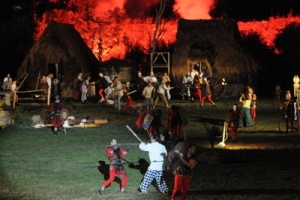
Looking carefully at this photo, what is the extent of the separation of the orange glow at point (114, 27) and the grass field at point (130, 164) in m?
30.5

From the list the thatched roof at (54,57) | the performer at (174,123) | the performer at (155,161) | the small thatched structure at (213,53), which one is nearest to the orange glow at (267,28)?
the small thatched structure at (213,53)

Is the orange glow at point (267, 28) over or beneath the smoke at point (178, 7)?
beneath

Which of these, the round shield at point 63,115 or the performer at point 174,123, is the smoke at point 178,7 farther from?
the performer at point 174,123

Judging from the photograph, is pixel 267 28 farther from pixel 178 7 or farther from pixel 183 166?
pixel 183 166

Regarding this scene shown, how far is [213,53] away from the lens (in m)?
48.8

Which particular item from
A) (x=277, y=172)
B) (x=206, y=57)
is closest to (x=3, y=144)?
(x=277, y=172)

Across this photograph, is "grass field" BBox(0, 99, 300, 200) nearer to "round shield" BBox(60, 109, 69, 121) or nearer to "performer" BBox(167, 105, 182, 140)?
"round shield" BBox(60, 109, 69, 121)

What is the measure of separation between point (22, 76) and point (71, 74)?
146 inches

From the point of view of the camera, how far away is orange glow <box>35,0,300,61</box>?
60.4m

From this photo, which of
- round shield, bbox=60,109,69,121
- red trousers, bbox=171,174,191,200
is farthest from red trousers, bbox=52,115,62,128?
red trousers, bbox=171,174,191,200

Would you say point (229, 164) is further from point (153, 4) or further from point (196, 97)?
point (153, 4)

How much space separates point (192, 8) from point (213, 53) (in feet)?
73.4

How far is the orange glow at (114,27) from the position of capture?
6038 centimetres

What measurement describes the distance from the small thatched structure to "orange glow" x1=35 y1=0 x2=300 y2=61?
10701 mm
